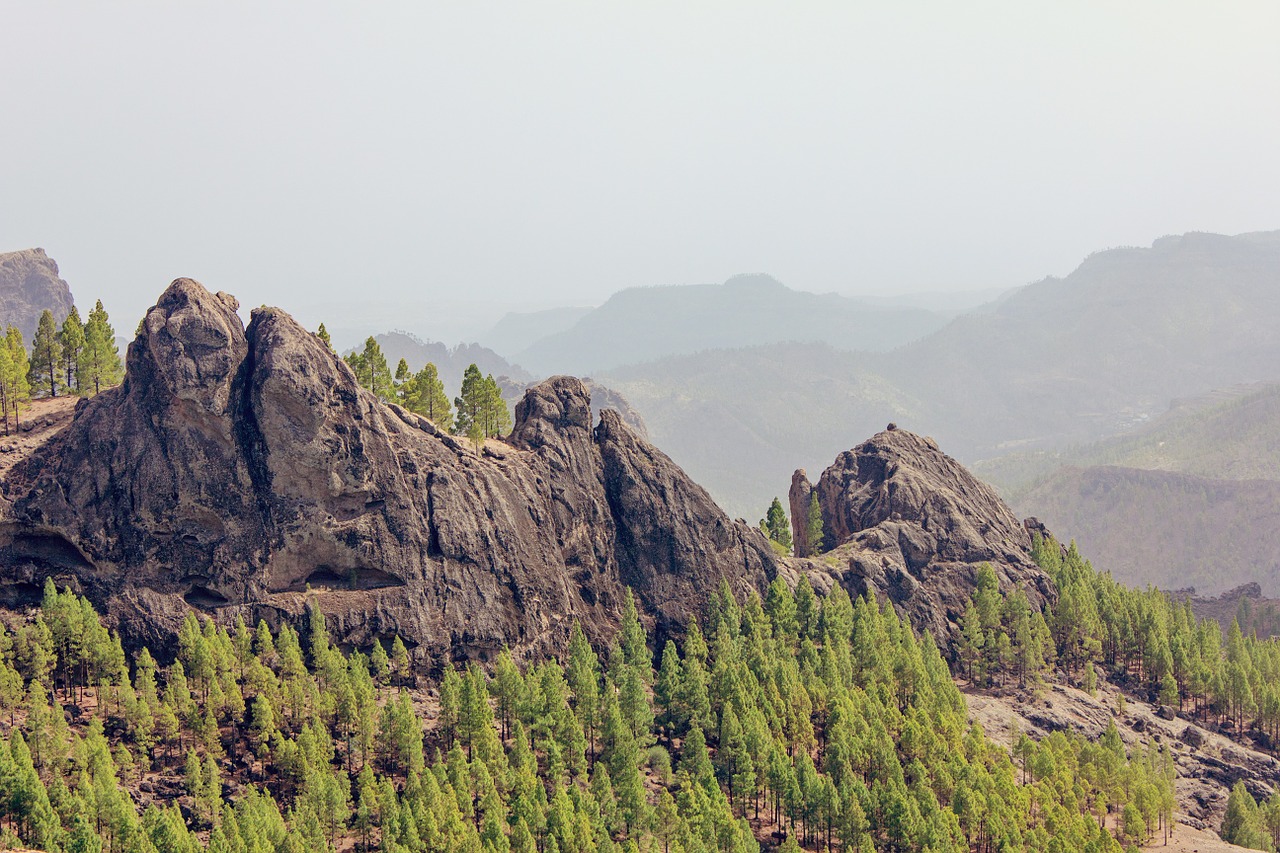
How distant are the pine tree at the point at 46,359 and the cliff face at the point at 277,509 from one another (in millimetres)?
19144

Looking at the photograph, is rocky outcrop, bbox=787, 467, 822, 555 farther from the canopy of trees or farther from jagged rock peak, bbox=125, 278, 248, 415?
jagged rock peak, bbox=125, 278, 248, 415

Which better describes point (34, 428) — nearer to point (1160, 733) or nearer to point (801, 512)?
point (801, 512)

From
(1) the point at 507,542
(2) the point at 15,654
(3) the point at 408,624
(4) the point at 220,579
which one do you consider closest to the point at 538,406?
(1) the point at 507,542

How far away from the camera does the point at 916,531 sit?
17738cm

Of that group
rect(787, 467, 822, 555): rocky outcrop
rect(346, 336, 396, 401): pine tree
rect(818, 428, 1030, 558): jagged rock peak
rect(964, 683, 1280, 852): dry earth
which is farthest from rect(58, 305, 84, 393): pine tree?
rect(964, 683, 1280, 852): dry earth

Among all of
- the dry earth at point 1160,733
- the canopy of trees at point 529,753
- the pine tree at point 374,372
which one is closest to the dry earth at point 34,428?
the canopy of trees at point 529,753

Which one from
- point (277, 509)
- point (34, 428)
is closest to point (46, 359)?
point (34, 428)

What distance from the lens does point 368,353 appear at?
156750 mm

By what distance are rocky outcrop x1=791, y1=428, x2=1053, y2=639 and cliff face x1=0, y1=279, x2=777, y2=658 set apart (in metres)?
44.1

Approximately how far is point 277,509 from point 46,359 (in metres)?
40.3

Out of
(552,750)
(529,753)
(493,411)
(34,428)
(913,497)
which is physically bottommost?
(552,750)

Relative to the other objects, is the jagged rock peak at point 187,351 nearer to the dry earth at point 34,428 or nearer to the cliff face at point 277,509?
the cliff face at point 277,509

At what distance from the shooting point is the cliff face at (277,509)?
123875 mm

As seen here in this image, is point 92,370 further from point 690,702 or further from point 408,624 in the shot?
point 690,702
